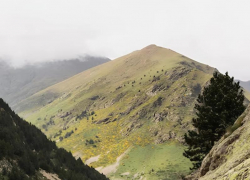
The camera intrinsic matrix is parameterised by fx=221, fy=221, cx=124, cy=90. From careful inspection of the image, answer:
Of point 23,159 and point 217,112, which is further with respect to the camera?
point 23,159

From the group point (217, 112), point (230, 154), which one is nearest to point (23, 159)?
point (217, 112)

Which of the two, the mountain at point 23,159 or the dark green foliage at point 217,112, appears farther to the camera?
the mountain at point 23,159

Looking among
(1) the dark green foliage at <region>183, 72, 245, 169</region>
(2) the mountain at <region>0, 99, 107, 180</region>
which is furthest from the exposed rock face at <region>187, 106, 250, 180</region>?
(2) the mountain at <region>0, 99, 107, 180</region>

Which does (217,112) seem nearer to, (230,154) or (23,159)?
(230,154)

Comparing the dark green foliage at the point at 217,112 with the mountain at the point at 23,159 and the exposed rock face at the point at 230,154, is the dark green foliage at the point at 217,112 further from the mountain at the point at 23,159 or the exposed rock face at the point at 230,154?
the mountain at the point at 23,159

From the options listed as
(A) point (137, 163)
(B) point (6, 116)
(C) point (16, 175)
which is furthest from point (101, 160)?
(C) point (16, 175)

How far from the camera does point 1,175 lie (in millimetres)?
35469

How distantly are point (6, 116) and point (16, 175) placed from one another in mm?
26490

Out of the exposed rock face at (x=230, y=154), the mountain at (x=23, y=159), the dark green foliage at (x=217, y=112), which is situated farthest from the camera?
the mountain at (x=23, y=159)

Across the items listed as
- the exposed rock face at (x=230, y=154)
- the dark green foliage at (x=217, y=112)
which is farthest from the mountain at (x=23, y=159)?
the exposed rock face at (x=230, y=154)

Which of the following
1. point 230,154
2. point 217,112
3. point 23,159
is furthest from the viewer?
point 23,159

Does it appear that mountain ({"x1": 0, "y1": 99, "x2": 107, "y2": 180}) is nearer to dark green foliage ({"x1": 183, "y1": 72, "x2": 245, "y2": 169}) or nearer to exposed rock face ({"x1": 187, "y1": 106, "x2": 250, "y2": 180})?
dark green foliage ({"x1": 183, "y1": 72, "x2": 245, "y2": 169})

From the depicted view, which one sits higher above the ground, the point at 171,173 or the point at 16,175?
the point at 16,175

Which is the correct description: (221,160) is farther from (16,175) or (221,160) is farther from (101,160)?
(101,160)
